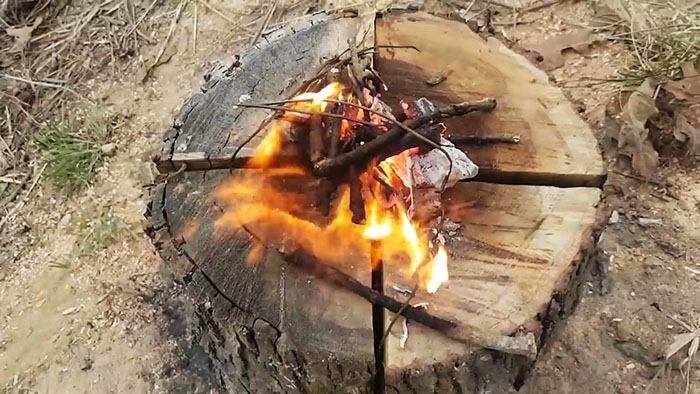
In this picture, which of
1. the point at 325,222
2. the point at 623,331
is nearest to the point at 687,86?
the point at 623,331

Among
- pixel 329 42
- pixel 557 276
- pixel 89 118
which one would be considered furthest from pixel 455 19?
pixel 89 118

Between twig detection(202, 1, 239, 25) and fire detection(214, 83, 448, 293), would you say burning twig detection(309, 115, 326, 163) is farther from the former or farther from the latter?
twig detection(202, 1, 239, 25)

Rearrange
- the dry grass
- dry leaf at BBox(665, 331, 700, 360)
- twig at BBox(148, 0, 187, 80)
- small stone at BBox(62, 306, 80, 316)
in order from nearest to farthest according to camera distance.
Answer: dry leaf at BBox(665, 331, 700, 360) < small stone at BBox(62, 306, 80, 316) < the dry grass < twig at BBox(148, 0, 187, 80)

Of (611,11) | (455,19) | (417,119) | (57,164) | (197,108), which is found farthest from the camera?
(611,11)

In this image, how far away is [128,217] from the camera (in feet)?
9.80

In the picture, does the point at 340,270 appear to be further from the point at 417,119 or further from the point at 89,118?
the point at 89,118

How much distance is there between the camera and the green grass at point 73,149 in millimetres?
3117

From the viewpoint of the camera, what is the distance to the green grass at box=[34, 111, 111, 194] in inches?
123

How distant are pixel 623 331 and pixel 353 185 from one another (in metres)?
1.18

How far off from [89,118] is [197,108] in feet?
4.49

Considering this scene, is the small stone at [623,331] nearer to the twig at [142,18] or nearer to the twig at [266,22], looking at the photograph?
the twig at [266,22]

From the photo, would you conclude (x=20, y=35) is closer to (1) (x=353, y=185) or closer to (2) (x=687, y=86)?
(1) (x=353, y=185)

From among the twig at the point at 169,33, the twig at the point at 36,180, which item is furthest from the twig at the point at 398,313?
the twig at the point at 169,33

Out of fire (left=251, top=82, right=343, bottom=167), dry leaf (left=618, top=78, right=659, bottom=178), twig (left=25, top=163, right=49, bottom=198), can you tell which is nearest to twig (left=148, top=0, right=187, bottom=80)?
twig (left=25, top=163, right=49, bottom=198)
